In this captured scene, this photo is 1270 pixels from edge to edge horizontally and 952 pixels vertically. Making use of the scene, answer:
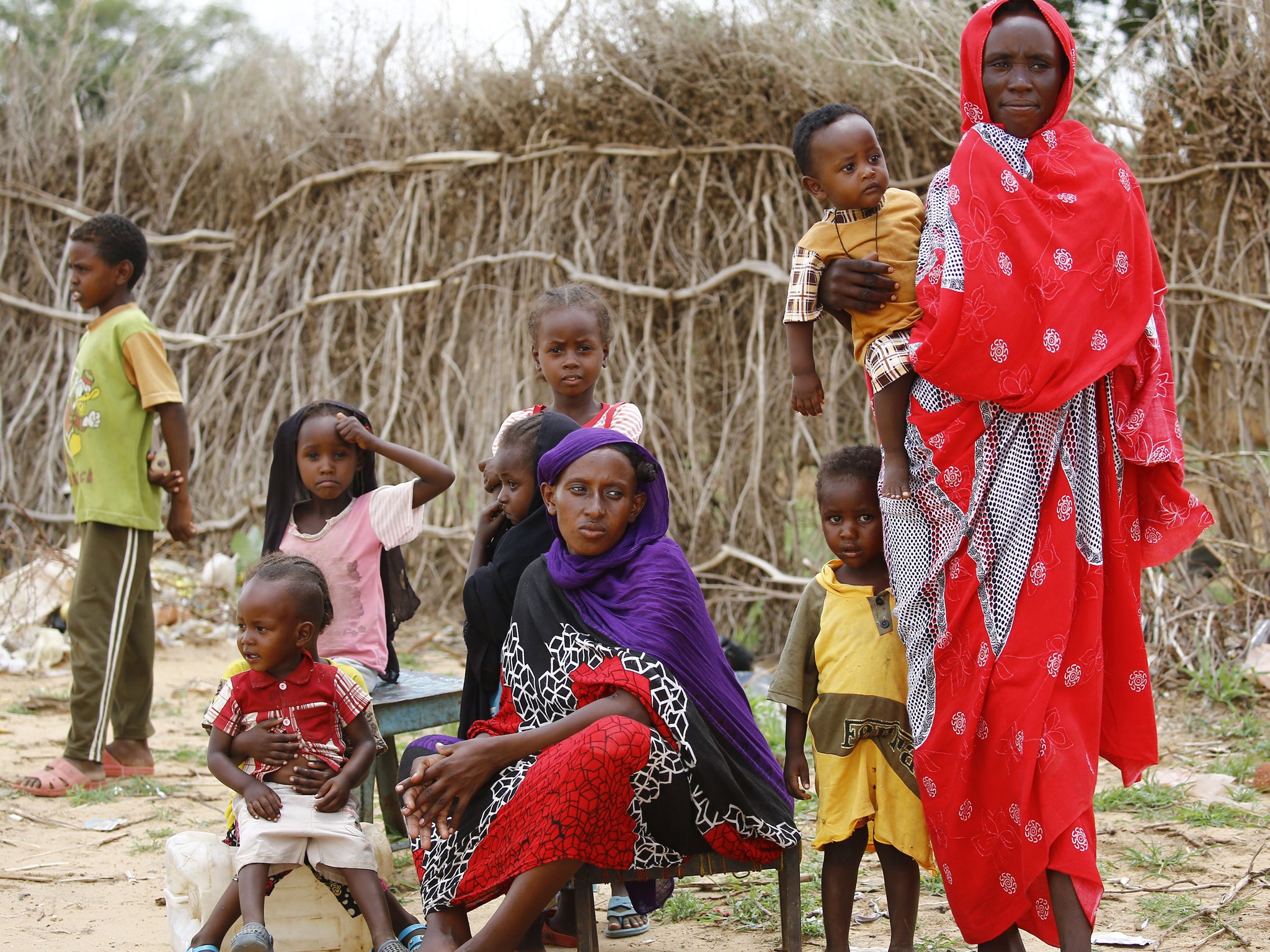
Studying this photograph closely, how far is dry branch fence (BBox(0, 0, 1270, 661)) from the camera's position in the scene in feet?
17.6

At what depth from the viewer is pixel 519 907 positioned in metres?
2.32

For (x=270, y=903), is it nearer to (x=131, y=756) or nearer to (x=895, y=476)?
(x=895, y=476)

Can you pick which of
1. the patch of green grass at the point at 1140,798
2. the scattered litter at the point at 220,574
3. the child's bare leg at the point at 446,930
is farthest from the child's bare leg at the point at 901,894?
the scattered litter at the point at 220,574

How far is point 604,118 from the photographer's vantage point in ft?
20.7

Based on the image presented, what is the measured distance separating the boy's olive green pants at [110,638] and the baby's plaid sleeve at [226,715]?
176 centimetres

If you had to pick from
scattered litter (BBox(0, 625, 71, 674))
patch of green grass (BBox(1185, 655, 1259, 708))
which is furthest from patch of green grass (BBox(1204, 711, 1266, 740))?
scattered litter (BBox(0, 625, 71, 674))

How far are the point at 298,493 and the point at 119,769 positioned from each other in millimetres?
1622

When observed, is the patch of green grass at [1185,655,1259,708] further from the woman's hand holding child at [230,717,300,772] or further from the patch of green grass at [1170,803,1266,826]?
the woman's hand holding child at [230,717,300,772]

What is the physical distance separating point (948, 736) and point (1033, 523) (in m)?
0.48

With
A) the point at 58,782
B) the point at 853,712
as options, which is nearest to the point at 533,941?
the point at 853,712

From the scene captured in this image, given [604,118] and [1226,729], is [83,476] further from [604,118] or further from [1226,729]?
[1226,729]

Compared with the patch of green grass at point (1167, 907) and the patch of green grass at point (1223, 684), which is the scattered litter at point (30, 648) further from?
the patch of green grass at point (1223, 684)

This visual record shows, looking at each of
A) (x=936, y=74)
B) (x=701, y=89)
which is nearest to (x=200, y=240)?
(x=701, y=89)

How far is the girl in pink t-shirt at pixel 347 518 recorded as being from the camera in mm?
3430
